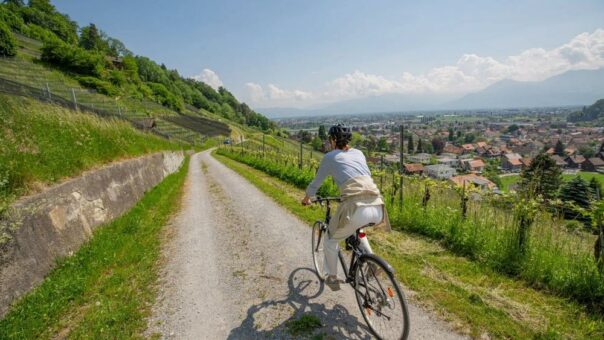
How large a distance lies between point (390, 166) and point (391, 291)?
20.7ft

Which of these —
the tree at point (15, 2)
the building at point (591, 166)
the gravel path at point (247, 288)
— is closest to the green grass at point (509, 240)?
the gravel path at point (247, 288)

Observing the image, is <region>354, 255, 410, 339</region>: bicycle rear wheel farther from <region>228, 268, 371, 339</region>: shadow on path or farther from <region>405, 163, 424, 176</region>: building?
<region>405, 163, 424, 176</region>: building

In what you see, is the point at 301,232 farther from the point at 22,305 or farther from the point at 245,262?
the point at 22,305

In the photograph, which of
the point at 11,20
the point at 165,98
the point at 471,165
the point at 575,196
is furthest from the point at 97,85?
the point at 575,196

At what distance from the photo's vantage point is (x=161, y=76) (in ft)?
378

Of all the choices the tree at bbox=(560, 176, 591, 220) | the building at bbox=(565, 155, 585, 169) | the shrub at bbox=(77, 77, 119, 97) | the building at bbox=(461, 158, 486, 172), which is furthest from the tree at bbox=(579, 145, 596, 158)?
the shrub at bbox=(77, 77, 119, 97)

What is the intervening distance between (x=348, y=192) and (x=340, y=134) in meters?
0.82

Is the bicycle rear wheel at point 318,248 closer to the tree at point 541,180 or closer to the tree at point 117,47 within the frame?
the tree at point 541,180

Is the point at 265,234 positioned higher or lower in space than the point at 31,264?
lower

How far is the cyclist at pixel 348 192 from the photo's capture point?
3.22 meters

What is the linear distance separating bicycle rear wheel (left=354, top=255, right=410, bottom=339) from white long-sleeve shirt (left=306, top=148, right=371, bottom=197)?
1.00 m

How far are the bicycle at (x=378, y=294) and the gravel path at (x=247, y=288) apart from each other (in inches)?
10.8

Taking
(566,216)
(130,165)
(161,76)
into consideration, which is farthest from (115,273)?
(161,76)

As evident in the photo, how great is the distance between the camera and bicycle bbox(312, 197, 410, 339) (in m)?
2.91
